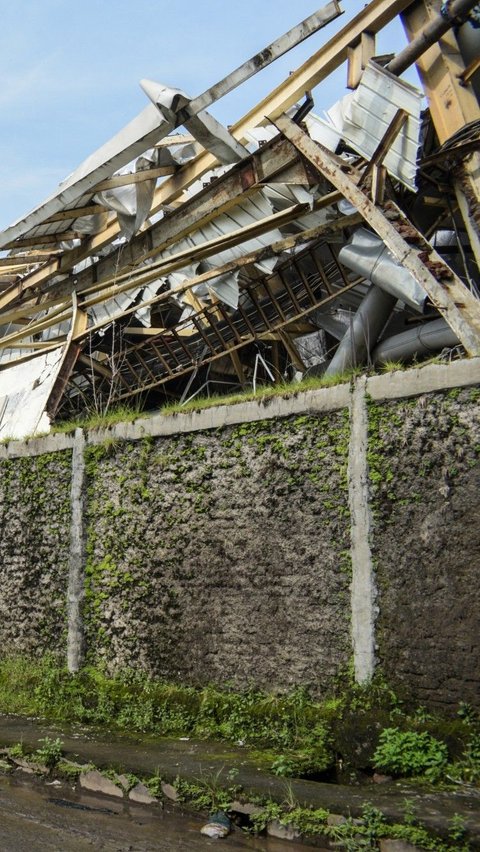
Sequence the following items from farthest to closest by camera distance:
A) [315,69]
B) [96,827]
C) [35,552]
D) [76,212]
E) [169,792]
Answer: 1. [76,212]
2. [35,552]
3. [315,69]
4. [169,792]
5. [96,827]

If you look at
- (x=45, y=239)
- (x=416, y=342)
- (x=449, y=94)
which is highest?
(x=449, y=94)

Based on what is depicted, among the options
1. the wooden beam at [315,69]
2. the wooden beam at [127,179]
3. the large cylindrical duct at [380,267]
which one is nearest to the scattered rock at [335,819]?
the large cylindrical duct at [380,267]

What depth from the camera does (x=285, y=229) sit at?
851 cm

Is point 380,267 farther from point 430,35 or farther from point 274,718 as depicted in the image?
point 274,718

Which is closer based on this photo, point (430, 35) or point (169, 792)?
point (169, 792)

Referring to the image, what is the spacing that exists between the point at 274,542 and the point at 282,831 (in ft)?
7.20

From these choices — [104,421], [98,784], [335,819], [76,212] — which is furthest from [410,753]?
[76,212]

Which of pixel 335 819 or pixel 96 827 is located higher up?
pixel 335 819

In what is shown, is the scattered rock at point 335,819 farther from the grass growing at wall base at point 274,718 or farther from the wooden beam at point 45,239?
the wooden beam at point 45,239

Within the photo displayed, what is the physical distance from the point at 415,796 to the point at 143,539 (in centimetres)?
339

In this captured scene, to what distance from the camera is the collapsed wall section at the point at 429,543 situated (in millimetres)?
5098

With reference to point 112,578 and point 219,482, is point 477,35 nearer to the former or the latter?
point 219,482

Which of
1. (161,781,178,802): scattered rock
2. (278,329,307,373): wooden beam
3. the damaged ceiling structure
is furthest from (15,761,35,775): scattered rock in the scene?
(278,329,307,373): wooden beam

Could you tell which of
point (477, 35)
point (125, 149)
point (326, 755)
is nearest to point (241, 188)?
point (125, 149)
